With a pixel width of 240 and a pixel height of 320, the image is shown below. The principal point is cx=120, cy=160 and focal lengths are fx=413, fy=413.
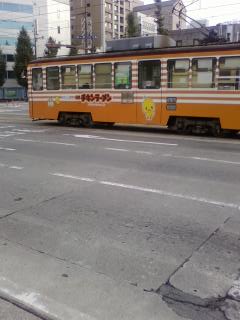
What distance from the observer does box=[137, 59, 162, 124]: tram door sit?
15758mm

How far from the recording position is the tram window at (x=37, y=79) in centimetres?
1955

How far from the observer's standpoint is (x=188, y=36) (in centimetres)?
6388

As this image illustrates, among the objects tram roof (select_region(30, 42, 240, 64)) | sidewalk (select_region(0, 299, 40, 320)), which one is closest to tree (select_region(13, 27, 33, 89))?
tram roof (select_region(30, 42, 240, 64))

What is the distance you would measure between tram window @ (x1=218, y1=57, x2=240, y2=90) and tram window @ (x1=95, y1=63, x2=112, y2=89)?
187 inches

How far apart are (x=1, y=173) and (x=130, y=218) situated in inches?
164

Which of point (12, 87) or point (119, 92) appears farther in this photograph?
point (12, 87)

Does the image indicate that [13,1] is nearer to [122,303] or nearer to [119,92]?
[119,92]

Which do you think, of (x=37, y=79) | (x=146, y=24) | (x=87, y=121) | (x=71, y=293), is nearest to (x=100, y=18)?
(x=146, y=24)

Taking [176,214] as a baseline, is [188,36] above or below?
above

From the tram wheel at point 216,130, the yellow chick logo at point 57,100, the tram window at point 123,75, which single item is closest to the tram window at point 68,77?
the yellow chick logo at point 57,100

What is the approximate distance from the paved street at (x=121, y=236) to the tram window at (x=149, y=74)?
5.75 meters

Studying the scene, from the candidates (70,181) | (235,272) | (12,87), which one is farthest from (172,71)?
(12,87)

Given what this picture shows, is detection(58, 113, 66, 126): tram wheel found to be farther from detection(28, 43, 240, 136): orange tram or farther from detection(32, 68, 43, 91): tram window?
detection(32, 68, 43, 91): tram window

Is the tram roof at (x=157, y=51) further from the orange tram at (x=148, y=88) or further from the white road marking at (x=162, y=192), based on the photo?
the white road marking at (x=162, y=192)
